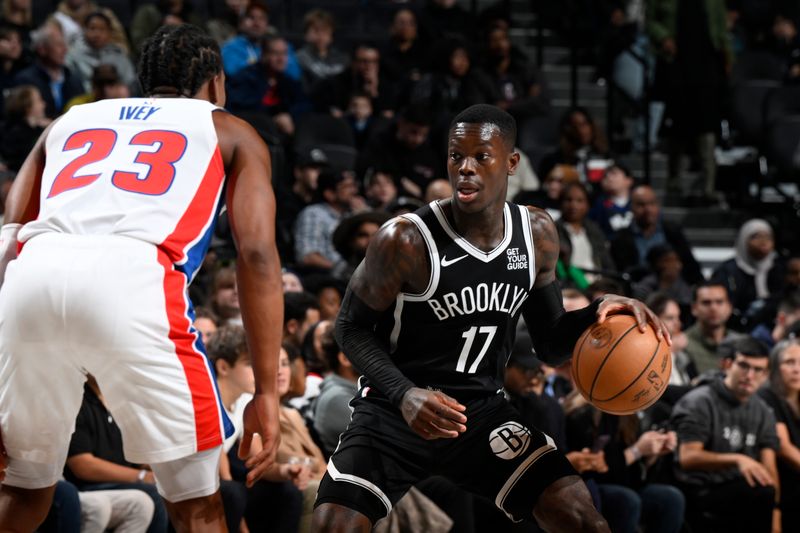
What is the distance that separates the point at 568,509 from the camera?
428cm

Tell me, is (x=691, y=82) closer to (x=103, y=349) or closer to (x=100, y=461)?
(x=100, y=461)

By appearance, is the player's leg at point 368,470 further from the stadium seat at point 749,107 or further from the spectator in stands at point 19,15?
the stadium seat at point 749,107

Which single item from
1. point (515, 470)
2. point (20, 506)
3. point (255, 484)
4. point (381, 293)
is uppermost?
point (381, 293)

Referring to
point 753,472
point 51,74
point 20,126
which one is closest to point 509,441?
point 753,472

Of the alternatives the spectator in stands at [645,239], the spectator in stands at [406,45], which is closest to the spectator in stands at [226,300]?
the spectator in stands at [645,239]

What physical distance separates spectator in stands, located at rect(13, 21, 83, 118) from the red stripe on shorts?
7.05m

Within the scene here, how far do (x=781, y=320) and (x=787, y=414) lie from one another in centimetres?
157

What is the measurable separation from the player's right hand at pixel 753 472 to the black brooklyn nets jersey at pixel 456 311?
3.34 m

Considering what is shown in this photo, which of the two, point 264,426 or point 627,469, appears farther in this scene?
point 627,469

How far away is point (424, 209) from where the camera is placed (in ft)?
15.2

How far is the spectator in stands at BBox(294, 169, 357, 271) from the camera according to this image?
9422 millimetres

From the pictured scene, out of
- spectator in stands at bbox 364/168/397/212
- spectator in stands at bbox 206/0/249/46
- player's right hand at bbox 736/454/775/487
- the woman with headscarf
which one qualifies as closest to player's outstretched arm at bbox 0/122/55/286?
player's right hand at bbox 736/454/775/487

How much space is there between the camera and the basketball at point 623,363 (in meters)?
4.48

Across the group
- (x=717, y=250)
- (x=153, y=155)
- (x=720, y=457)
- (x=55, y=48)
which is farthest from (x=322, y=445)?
(x=717, y=250)
